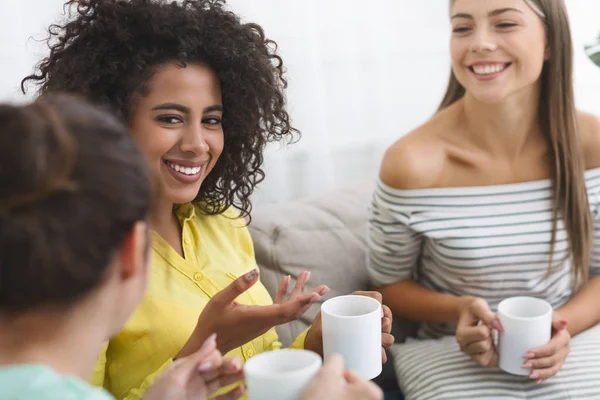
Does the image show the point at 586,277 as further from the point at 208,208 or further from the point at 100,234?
the point at 100,234

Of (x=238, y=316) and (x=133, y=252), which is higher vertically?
(x=133, y=252)

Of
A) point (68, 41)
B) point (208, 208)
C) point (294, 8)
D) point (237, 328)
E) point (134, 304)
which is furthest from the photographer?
point (294, 8)

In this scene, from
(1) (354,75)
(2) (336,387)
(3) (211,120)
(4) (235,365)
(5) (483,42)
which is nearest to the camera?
(2) (336,387)

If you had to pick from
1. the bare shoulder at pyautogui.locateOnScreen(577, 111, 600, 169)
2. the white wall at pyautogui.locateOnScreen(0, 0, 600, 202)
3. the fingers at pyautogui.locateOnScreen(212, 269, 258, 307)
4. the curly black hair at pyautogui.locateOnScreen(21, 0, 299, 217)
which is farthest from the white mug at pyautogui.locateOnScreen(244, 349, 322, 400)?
the white wall at pyautogui.locateOnScreen(0, 0, 600, 202)

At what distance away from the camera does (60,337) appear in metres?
0.69

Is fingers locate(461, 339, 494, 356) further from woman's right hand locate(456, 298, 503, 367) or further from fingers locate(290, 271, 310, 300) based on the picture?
fingers locate(290, 271, 310, 300)

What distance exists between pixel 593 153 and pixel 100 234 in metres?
1.26

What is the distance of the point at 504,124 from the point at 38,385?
47.6 inches

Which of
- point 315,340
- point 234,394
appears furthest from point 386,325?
point 234,394

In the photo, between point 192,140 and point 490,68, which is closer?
point 192,140

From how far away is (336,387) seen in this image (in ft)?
2.52

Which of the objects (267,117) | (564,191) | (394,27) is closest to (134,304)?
(267,117)

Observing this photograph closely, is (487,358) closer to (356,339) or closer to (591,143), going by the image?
(356,339)

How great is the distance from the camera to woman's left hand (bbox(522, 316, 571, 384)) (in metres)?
1.27
